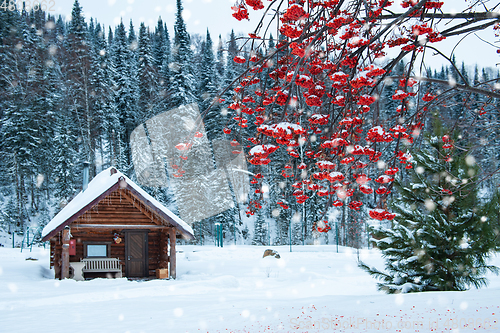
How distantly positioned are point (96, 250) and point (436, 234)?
44.2ft

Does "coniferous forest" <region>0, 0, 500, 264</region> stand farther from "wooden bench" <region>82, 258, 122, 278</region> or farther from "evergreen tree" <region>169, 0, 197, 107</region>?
"wooden bench" <region>82, 258, 122, 278</region>

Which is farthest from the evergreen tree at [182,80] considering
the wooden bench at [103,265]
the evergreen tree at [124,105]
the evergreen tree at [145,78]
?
the wooden bench at [103,265]

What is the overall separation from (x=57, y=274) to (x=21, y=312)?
21.1ft

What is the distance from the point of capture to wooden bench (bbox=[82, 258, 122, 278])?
16.0m

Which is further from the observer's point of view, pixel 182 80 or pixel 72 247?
pixel 182 80

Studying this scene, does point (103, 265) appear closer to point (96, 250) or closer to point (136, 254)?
point (96, 250)

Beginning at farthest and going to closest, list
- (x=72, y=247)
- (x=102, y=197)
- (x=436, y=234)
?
(x=72, y=247) → (x=102, y=197) → (x=436, y=234)

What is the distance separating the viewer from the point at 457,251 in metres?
10.0

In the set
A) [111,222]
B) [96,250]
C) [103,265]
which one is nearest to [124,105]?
[96,250]

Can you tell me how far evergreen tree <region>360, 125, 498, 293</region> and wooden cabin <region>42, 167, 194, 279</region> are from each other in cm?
894

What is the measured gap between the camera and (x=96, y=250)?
16.9 metres

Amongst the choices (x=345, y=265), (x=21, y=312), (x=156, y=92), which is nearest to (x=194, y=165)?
(x=156, y=92)

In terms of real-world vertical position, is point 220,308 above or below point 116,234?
below

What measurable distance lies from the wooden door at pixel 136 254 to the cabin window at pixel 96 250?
88cm
